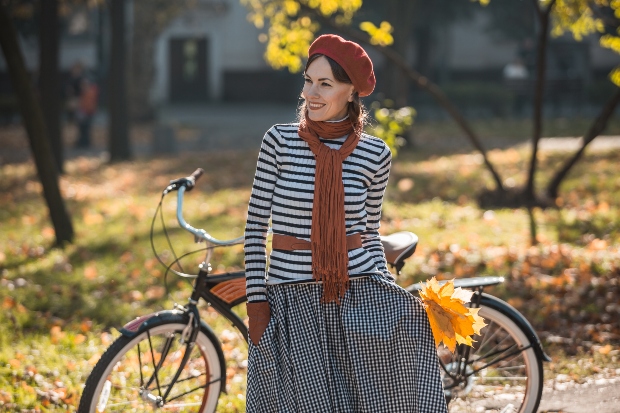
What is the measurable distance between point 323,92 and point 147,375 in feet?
6.40

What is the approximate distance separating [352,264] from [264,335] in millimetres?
418

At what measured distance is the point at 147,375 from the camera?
440 centimetres

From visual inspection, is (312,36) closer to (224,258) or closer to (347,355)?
(224,258)

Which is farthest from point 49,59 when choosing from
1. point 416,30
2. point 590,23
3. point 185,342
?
point 416,30

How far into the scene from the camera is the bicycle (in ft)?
11.9

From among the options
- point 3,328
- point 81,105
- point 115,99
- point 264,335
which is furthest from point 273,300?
point 81,105

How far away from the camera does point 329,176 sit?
315cm

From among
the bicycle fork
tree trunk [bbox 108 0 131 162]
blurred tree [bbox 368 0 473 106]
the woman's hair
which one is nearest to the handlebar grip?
the bicycle fork

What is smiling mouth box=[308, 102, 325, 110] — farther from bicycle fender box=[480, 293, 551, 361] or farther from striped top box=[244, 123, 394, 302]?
bicycle fender box=[480, 293, 551, 361]

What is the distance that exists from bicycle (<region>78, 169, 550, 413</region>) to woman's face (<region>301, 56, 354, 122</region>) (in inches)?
29.8

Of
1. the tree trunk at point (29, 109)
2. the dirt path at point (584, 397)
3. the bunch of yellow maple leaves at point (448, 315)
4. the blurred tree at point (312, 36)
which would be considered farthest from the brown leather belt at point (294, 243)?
the blurred tree at point (312, 36)

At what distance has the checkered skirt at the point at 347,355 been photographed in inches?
126

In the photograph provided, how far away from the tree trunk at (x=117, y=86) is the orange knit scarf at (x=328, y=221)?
14.8 meters

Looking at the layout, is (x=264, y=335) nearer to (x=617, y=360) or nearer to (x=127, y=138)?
(x=617, y=360)
